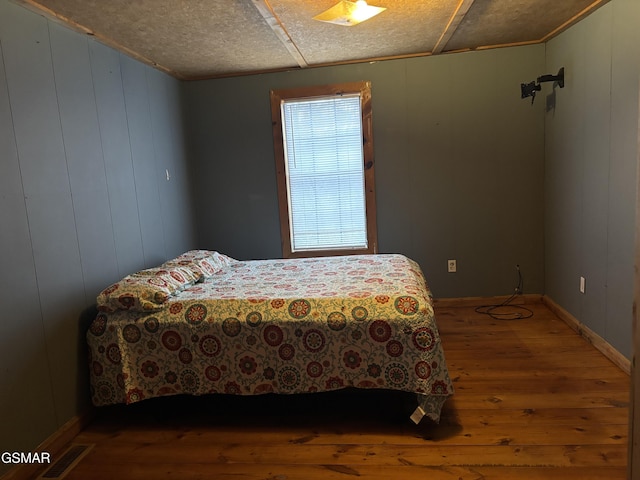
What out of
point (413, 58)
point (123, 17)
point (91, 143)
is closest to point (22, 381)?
point (91, 143)

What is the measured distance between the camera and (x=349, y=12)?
2324 millimetres

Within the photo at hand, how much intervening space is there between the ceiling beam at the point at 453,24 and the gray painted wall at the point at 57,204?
224 centimetres

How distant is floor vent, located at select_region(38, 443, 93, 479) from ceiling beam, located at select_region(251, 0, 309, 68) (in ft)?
8.21

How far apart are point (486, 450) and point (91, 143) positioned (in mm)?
2668

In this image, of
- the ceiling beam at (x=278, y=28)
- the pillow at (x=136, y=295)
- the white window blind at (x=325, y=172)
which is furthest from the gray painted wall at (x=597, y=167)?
the pillow at (x=136, y=295)

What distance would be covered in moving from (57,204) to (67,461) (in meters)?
1.26

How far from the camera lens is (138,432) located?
2.23 metres

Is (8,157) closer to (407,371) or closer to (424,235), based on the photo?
(407,371)

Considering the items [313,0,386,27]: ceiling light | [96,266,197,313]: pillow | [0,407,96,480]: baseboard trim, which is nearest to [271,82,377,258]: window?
[313,0,386,27]: ceiling light

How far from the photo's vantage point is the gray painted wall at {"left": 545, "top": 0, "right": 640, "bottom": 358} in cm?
243

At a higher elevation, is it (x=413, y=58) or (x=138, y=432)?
(x=413, y=58)

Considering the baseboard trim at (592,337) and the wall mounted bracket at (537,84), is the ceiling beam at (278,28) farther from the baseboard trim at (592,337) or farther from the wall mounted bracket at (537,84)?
the baseboard trim at (592,337)

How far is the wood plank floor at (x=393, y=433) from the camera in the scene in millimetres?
1854

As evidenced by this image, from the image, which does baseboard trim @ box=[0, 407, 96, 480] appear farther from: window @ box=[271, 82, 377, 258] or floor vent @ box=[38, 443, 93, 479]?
window @ box=[271, 82, 377, 258]
